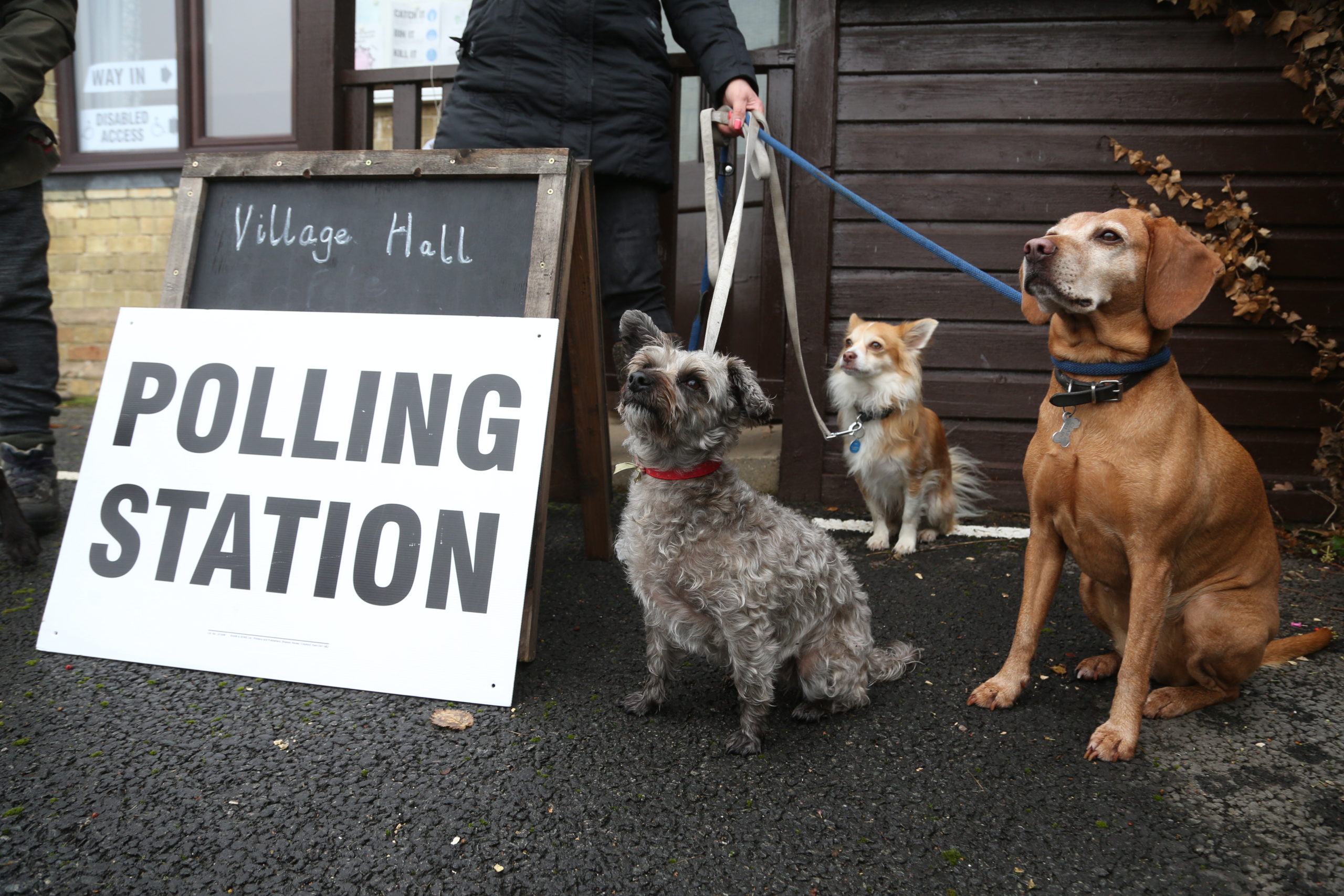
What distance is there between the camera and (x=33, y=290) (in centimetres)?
375

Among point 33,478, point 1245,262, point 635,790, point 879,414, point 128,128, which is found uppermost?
point 128,128

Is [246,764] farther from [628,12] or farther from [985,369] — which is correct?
[985,369]

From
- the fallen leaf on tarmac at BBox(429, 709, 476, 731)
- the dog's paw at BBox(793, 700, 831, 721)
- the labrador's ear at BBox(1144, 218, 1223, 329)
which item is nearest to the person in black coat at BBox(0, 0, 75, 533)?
the fallen leaf on tarmac at BBox(429, 709, 476, 731)

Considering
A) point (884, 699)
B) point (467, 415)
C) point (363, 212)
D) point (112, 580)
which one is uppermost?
point (363, 212)

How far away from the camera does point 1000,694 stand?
8.44 ft

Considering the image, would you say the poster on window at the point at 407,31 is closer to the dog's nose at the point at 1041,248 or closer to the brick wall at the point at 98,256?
the brick wall at the point at 98,256

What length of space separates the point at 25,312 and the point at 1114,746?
4.66m

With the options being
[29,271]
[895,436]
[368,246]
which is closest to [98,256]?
[29,271]

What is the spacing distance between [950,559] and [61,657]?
3.66 m

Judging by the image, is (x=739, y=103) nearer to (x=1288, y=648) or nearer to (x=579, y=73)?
(x=579, y=73)

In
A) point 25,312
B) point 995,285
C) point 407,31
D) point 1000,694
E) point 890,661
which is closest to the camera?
point 1000,694

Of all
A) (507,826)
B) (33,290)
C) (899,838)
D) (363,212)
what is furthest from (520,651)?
(33,290)

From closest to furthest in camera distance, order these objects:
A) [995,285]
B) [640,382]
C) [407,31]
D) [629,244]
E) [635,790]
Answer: [635,790] → [640,382] → [995,285] → [629,244] → [407,31]

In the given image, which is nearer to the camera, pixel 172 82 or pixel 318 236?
pixel 318 236
